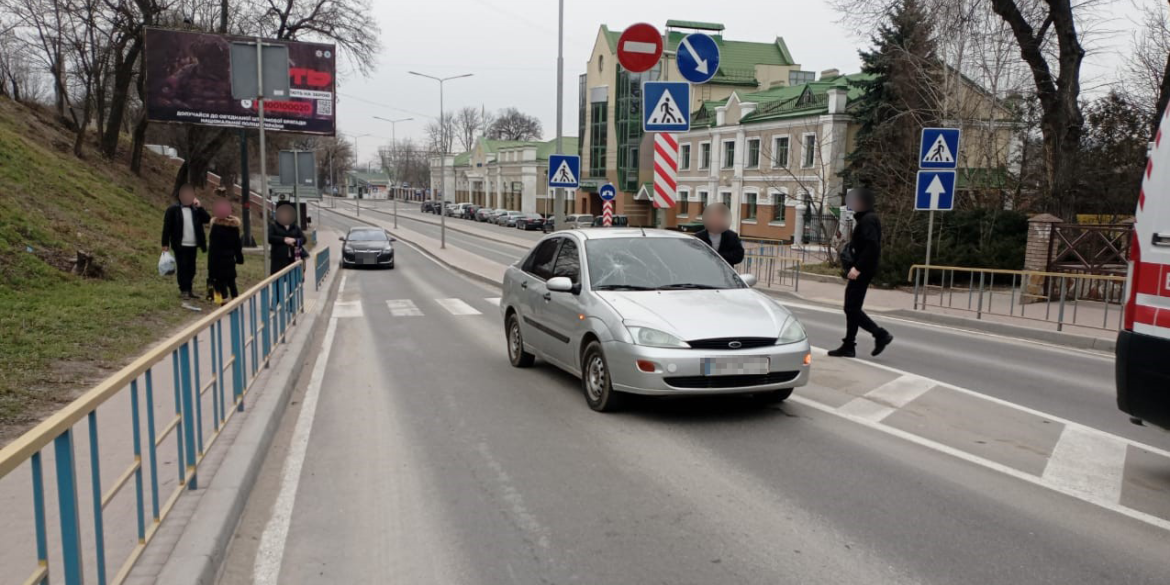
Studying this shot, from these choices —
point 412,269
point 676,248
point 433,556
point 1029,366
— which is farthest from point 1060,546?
point 412,269

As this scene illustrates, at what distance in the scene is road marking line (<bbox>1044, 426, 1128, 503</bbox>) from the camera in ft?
16.5

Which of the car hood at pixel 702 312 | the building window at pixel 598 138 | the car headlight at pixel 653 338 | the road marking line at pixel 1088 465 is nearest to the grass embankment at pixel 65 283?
the car headlight at pixel 653 338

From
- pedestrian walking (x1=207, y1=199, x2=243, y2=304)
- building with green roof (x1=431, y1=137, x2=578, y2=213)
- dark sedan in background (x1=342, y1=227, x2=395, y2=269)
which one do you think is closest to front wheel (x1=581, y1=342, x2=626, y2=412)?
pedestrian walking (x1=207, y1=199, x2=243, y2=304)

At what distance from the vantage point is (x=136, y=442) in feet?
11.8

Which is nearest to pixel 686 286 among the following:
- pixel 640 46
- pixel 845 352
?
pixel 845 352

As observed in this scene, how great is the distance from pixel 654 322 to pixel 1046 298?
41.5 feet

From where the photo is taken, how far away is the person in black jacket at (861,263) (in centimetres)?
908

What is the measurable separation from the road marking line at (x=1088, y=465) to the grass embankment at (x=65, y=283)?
23.0ft

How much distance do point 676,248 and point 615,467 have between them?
9.84 ft

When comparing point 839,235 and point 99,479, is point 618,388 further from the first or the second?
point 839,235

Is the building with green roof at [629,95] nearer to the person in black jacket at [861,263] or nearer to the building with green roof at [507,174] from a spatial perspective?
the building with green roof at [507,174]

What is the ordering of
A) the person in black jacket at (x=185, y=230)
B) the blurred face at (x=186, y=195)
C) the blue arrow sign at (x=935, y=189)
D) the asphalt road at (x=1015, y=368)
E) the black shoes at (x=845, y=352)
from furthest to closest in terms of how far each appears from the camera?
the blue arrow sign at (x=935, y=189)
the person in black jacket at (x=185, y=230)
the blurred face at (x=186, y=195)
the black shoes at (x=845, y=352)
the asphalt road at (x=1015, y=368)

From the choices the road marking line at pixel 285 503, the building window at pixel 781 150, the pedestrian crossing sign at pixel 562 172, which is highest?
the building window at pixel 781 150

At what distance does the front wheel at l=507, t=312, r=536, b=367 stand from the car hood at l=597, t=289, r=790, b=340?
7.30ft
